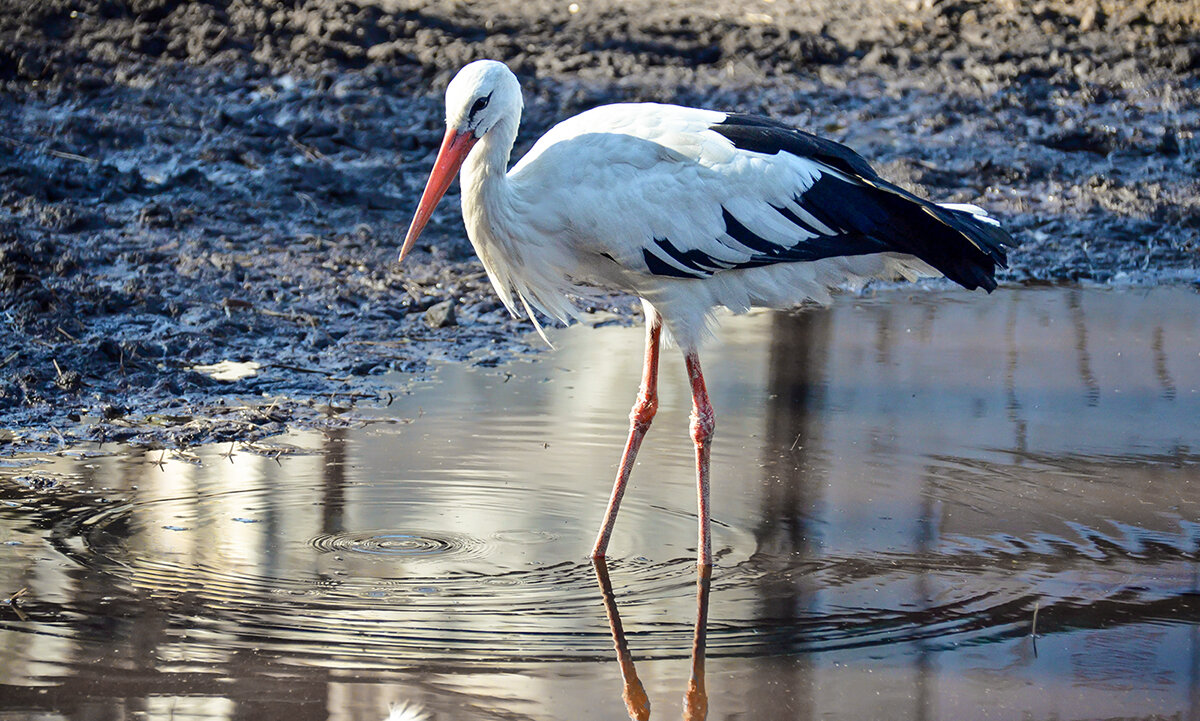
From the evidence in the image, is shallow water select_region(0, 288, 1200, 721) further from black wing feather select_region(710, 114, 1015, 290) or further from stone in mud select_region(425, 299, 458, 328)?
black wing feather select_region(710, 114, 1015, 290)

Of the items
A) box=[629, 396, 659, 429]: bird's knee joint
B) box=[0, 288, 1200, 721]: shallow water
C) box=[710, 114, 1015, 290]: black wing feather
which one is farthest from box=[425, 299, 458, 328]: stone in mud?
box=[710, 114, 1015, 290]: black wing feather

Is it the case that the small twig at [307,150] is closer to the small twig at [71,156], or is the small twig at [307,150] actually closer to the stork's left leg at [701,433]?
the small twig at [71,156]

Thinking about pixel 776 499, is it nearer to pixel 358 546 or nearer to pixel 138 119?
pixel 358 546

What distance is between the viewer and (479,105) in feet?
16.5

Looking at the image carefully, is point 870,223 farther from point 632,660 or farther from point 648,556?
point 632,660

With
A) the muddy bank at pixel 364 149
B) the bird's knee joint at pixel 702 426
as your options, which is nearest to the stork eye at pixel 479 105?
the bird's knee joint at pixel 702 426

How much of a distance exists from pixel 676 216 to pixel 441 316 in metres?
2.76

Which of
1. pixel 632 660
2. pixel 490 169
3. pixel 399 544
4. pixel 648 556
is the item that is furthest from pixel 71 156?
pixel 632 660

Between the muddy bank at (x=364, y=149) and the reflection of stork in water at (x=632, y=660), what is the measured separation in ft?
7.10

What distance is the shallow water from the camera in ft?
12.9

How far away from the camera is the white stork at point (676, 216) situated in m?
5.09

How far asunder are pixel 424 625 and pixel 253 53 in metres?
8.29

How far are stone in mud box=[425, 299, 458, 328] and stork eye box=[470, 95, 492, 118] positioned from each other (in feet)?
9.25

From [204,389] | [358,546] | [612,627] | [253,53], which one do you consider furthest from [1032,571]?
[253,53]
